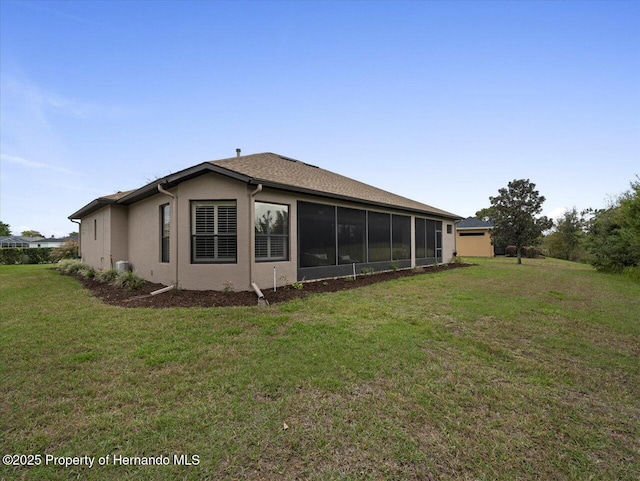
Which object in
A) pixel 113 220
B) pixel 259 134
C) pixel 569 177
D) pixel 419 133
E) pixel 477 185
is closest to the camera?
pixel 113 220

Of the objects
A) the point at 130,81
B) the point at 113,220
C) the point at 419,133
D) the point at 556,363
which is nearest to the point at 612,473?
the point at 556,363

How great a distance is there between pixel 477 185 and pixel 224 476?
78.0ft

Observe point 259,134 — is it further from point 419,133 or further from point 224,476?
point 224,476

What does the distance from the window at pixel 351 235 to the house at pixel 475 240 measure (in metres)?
20.8

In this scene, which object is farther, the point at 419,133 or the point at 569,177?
the point at 569,177

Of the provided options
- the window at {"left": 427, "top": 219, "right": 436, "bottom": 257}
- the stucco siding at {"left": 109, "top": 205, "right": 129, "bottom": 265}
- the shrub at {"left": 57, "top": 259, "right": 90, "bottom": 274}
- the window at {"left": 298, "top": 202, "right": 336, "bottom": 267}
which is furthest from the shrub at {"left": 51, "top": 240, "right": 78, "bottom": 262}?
the window at {"left": 427, "top": 219, "right": 436, "bottom": 257}

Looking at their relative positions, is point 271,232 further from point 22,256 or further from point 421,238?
point 22,256

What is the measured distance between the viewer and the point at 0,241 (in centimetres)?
4112

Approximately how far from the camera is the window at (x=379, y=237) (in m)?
12.1

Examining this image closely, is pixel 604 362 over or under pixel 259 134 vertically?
under

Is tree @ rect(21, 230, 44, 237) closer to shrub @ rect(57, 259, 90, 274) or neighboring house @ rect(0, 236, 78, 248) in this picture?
neighboring house @ rect(0, 236, 78, 248)

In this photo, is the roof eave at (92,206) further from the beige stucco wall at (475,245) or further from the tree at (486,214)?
the beige stucco wall at (475,245)

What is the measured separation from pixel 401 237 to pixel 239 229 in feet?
28.1

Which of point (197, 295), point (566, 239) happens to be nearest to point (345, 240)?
point (197, 295)
